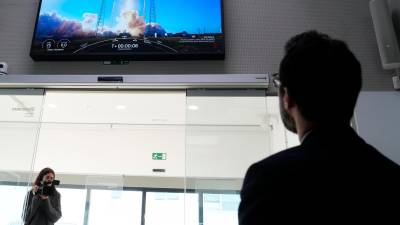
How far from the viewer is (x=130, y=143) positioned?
6.14 metres

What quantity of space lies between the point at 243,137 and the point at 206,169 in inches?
14.5

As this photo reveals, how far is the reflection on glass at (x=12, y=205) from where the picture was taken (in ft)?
8.07

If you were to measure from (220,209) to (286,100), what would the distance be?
162cm

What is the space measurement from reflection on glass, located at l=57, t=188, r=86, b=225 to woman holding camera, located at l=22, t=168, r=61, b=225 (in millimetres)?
2811

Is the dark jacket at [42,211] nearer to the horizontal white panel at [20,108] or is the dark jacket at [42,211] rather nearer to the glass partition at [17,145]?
Answer: the glass partition at [17,145]

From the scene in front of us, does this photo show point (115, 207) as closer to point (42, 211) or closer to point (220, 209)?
point (42, 211)

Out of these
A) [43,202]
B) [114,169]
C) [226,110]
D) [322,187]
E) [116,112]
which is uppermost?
[116,112]

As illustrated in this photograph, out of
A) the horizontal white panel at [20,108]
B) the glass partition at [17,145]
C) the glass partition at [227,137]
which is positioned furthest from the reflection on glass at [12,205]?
the glass partition at [227,137]

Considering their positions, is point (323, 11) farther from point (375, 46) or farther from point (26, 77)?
point (26, 77)

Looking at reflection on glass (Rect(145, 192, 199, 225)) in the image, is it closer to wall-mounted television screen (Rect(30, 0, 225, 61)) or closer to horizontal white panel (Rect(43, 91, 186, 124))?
horizontal white panel (Rect(43, 91, 186, 124))

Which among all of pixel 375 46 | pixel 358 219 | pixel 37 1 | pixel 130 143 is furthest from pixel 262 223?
pixel 130 143

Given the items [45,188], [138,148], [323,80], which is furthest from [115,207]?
[323,80]

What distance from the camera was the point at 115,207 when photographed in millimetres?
6176

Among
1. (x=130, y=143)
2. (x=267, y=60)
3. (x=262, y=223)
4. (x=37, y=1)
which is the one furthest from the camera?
(x=130, y=143)
